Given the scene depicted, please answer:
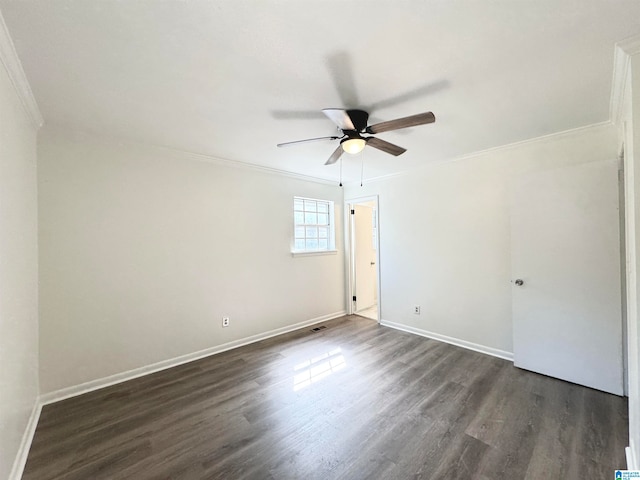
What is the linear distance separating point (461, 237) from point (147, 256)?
3.77m

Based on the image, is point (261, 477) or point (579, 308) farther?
point (579, 308)

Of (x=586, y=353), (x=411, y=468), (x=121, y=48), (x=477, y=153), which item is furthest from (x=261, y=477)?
(x=477, y=153)

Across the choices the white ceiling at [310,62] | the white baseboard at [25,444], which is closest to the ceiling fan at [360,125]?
the white ceiling at [310,62]

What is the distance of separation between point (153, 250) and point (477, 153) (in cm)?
396

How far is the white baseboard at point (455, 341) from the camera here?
302 centimetres

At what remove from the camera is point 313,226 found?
4.52 m

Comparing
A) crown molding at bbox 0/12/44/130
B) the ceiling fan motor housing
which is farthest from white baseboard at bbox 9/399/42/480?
the ceiling fan motor housing

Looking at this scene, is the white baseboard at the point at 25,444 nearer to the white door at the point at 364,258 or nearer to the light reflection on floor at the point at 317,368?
the light reflection on floor at the point at 317,368

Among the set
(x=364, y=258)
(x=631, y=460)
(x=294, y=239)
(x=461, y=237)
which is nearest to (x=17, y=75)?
(x=294, y=239)

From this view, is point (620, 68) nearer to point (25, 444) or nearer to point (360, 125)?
point (360, 125)

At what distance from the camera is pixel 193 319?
3084 millimetres

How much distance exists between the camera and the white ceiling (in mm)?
1208

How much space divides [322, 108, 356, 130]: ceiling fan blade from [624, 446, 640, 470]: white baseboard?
8.55 feet

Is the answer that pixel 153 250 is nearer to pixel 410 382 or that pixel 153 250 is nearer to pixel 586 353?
pixel 410 382
